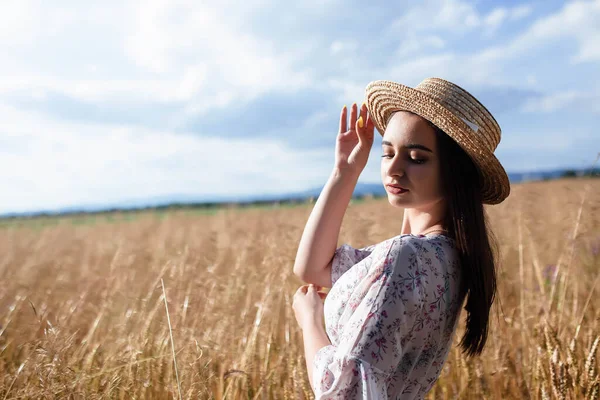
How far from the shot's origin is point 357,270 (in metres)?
1.24

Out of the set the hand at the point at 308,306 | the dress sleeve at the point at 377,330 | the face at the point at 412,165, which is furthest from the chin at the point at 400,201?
the hand at the point at 308,306

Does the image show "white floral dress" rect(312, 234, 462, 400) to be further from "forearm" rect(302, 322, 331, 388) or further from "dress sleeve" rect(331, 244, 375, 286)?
"dress sleeve" rect(331, 244, 375, 286)

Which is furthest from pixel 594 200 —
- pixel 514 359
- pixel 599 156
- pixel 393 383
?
pixel 393 383

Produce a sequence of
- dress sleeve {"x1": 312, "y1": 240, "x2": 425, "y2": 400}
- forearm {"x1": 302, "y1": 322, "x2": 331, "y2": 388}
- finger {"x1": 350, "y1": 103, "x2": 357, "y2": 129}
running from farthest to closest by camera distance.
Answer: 1. finger {"x1": 350, "y1": 103, "x2": 357, "y2": 129}
2. forearm {"x1": 302, "y1": 322, "x2": 331, "y2": 388}
3. dress sleeve {"x1": 312, "y1": 240, "x2": 425, "y2": 400}

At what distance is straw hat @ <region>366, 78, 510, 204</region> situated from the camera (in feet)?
4.41

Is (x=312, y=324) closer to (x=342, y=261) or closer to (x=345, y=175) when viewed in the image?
(x=342, y=261)

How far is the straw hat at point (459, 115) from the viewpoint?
1.34 metres

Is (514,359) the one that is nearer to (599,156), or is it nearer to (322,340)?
(599,156)

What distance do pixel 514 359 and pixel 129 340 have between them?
1.82 m

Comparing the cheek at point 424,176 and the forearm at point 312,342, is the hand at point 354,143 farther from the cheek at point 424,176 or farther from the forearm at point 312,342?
the forearm at point 312,342

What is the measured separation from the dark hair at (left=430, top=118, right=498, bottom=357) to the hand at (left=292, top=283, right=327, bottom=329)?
0.37 m

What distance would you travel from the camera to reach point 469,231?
4.37 ft

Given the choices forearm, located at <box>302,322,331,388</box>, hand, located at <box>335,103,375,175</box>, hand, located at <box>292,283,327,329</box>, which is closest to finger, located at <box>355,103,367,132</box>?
hand, located at <box>335,103,375,175</box>

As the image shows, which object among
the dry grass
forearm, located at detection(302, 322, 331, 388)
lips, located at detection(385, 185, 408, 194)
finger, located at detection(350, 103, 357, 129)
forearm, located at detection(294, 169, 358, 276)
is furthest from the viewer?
the dry grass
